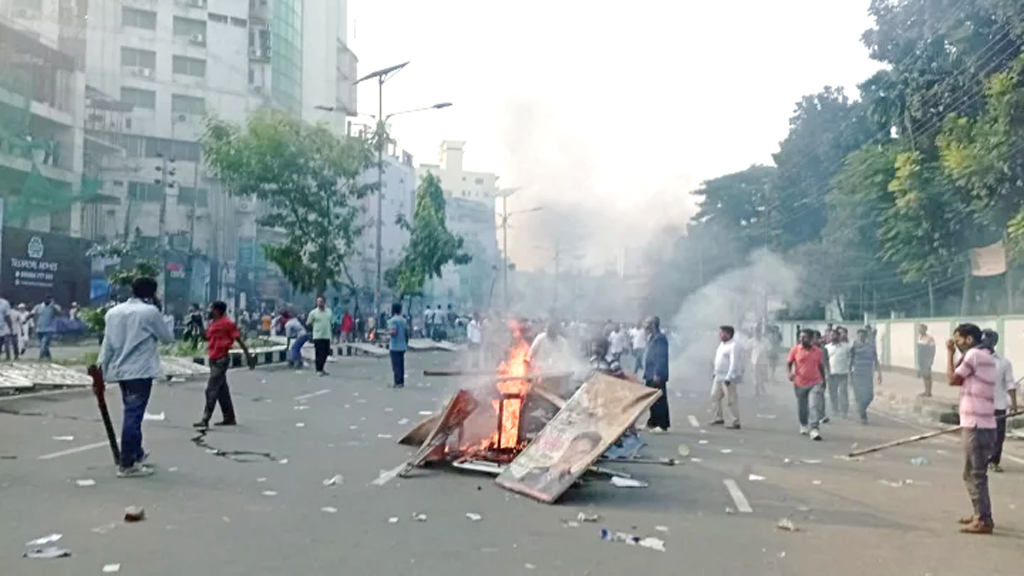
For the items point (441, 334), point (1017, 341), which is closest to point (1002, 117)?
point (1017, 341)

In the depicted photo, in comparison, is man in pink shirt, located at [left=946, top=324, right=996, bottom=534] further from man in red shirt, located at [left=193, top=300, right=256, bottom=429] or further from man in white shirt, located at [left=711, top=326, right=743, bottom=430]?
man in red shirt, located at [left=193, top=300, right=256, bottom=429]

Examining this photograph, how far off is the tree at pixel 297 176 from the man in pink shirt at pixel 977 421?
2805 cm

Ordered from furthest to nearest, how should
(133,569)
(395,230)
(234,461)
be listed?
(395,230), (234,461), (133,569)

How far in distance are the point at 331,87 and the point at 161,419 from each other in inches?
2417

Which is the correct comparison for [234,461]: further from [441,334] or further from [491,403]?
[441,334]

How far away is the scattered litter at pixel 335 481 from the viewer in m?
8.73

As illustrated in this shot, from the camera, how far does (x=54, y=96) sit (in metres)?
42.8

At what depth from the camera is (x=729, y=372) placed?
1475 centimetres

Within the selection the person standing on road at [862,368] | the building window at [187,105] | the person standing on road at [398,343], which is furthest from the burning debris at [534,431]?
the building window at [187,105]

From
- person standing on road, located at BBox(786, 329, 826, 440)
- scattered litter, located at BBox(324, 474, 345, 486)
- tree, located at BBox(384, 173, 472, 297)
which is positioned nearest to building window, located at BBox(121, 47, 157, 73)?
tree, located at BBox(384, 173, 472, 297)

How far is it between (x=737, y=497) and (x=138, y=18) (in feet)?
180

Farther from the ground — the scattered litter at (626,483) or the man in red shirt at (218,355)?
the man in red shirt at (218,355)

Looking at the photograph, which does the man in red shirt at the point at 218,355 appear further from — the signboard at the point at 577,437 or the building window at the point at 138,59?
the building window at the point at 138,59

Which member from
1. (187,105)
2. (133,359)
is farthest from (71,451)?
(187,105)
